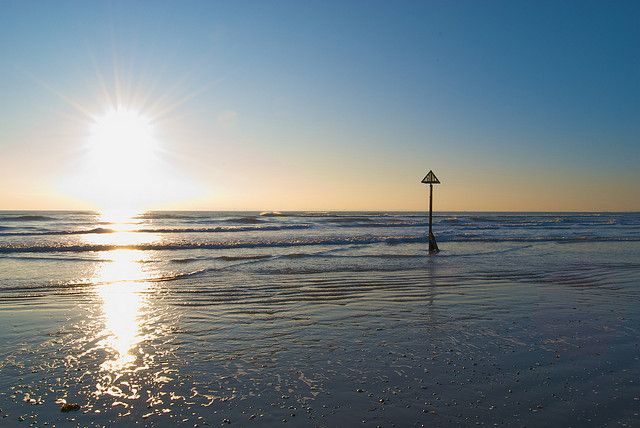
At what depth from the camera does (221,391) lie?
202 inches

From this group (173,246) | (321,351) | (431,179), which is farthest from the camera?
(173,246)

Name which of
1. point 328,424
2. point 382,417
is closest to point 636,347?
point 382,417

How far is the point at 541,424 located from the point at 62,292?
11709 mm

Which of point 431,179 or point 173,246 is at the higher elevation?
point 431,179

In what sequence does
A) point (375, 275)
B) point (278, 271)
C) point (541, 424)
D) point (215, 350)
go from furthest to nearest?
point (278, 271)
point (375, 275)
point (215, 350)
point (541, 424)

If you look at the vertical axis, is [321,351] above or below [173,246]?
above

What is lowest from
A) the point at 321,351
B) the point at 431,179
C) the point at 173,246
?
the point at 173,246

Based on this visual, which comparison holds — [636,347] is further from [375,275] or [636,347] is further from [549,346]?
[375,275]

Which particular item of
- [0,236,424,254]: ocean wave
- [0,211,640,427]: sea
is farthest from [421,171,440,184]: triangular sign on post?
[0,211,640,427]: sea

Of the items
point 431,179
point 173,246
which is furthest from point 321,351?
point 173,246

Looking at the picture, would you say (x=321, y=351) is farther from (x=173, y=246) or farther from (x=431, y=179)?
(x=173, y=246)

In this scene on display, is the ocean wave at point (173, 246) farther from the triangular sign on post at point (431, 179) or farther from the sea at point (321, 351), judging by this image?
the sea at point (321, 351)

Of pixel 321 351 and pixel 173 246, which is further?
pixel 173 246

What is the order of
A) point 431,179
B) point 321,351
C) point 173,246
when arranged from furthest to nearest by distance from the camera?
point 173,246 < point 431,179 < point 321,351
